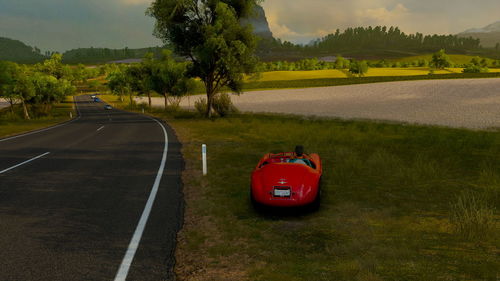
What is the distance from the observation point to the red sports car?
5.73m

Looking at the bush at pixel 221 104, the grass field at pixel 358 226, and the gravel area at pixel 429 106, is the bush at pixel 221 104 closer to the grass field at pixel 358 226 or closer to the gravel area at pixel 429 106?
the gravel area at pixel 429 106

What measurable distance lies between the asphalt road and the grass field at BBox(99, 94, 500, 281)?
0.48 m

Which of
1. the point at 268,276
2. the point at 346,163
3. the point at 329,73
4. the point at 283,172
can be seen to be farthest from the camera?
the point at 329,73

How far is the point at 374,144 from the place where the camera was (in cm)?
1427

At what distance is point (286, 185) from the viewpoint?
5.69 metres

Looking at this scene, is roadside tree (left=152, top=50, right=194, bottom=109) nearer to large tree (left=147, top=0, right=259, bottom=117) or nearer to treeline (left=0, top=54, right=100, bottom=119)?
large tree (left=147, top=0, right=259, bottom=117)

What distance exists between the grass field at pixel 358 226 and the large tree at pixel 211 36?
1687 cm

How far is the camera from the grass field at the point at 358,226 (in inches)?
165

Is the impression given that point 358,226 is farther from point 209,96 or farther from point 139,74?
point 139,74

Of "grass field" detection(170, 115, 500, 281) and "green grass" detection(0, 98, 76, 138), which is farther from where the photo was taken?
"green grass" detection(0, 98, 76, 138)

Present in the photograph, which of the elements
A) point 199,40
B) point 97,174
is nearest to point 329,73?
Result: point 199,40

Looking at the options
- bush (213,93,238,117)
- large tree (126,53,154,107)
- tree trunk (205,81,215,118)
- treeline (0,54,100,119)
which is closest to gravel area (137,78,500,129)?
bush (213,93,238,117)

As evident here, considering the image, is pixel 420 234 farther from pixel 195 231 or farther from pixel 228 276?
pixel 195 231

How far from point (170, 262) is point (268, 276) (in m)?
1.38
